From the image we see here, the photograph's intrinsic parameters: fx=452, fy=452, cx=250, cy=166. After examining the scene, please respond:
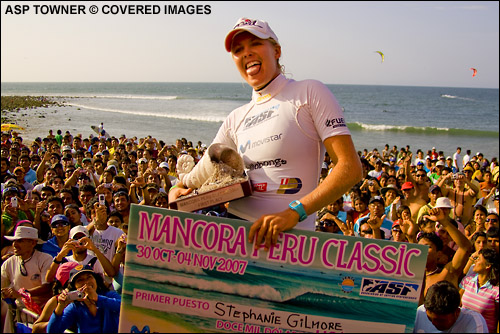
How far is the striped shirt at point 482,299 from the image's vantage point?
450 cm

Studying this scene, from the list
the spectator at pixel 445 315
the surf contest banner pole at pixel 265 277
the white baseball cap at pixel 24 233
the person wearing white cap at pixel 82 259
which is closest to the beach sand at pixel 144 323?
the surf contest banner pole at pixel 265 277

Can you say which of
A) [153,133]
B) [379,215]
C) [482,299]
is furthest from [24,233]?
[153,133]

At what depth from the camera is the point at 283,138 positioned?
210 centimetres

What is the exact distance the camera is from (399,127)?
158 ft

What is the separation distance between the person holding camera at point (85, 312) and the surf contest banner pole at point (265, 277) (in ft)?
9.34

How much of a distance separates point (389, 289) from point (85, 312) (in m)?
3.58

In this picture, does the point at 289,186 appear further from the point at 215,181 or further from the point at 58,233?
the point at 58,233

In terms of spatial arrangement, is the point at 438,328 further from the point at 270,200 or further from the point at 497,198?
the point at 497,198

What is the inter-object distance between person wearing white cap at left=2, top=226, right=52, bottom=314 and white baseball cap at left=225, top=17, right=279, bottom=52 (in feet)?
15.0

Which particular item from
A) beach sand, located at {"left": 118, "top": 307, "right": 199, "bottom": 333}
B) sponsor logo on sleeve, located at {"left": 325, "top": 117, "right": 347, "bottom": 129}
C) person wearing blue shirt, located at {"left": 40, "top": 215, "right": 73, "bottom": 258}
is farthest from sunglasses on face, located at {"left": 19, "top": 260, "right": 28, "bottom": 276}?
sponsor logo on sleeve, located at {"left": 325, "top": 117, "right": 347, "bottom": 129}

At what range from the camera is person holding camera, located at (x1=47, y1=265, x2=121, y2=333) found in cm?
441

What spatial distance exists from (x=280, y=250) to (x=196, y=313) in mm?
460

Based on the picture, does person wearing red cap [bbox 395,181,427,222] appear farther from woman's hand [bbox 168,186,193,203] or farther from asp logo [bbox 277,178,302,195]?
woman's hand [bbox 168,186,193,203]

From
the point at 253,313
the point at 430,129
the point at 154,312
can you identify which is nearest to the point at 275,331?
the point at 253,313
